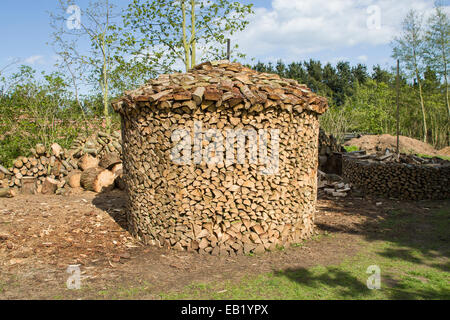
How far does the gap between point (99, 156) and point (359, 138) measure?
11.5 m

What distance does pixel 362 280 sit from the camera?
12.2 feet

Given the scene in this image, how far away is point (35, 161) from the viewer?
857 cm

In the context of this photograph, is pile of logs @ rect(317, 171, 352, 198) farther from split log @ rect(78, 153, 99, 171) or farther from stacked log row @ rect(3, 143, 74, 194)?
stacked log row @ rect(3, 143, 74, 194)

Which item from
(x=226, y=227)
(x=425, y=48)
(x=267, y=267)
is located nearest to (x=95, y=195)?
(x=226, y=227)

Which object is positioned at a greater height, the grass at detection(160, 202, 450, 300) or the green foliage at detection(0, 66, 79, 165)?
the green foliage at detection(0, 66, 79, 165)

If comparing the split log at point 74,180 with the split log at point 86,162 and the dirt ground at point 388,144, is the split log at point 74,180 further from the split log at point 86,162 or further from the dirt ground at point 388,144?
the dirt ground at point 388,144

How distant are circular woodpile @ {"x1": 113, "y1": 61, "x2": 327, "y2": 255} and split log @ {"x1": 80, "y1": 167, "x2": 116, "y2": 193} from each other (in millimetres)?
3730

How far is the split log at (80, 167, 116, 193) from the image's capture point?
26.6 feet

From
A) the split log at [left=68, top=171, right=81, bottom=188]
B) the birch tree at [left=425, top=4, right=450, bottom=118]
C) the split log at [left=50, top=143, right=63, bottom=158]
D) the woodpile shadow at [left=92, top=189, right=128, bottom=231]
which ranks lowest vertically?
the woodpile shadow at [left=92, top=189, right=128, bottom=231]

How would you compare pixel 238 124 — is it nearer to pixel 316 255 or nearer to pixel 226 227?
pixel 226 227

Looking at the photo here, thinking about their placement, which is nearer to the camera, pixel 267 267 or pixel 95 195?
pixel 267 267

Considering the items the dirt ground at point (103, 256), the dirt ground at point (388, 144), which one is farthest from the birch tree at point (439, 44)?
the dirt ground at point (103, 256)

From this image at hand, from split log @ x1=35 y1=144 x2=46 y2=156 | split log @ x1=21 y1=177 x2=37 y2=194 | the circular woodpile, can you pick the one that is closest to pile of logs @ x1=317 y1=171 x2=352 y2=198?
the circular woodpile
